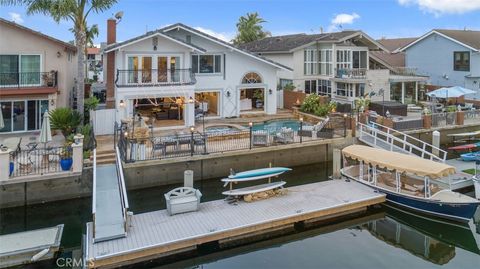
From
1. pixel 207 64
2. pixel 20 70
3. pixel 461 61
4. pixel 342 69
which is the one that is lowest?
pixel 20 70

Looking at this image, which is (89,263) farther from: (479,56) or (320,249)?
(479,56)

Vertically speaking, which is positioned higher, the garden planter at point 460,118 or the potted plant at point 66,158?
the garden planter at point 460,118

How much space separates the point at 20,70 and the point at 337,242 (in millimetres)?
19415

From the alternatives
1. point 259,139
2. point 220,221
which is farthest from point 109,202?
point 259,139

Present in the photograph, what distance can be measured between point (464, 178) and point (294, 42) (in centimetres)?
2234

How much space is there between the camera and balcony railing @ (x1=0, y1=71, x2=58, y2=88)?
22453 mm

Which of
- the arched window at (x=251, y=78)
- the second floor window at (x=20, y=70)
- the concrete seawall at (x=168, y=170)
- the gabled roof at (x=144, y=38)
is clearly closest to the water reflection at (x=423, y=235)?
the concrete seawall at (x=168, y=170)

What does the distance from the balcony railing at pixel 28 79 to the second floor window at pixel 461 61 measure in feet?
115

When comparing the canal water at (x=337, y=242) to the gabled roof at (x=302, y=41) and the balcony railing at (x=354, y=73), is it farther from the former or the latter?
the gabled roof at (x=302, y=41)

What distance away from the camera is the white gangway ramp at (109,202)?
42.4 ft

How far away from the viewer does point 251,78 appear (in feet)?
96.8

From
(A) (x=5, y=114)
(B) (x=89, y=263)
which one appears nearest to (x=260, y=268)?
(B) (x=89, y=263)

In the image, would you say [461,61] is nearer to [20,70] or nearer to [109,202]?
[109,202]

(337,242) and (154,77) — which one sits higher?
(154,77)
